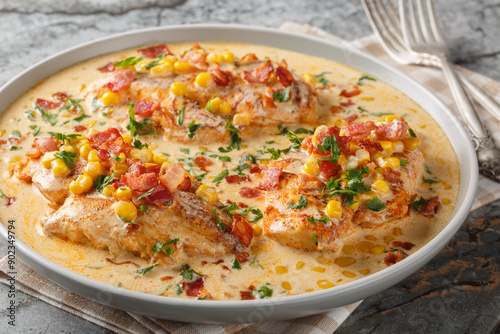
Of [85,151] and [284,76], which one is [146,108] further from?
[284,76]

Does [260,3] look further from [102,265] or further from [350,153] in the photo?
[102,265]

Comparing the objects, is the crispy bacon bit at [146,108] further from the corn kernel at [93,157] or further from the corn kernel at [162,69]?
the corn kernel at [93,157]

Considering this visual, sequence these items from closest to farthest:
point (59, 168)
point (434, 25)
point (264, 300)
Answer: point (264, 300) < point (59, 168) < point (434, 25)

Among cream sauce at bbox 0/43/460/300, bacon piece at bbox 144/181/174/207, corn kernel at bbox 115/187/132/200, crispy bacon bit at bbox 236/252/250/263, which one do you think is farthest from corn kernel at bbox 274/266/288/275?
corn kernel at bbox 115/187/132/200

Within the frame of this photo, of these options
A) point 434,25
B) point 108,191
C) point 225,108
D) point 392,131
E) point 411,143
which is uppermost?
point 434,25

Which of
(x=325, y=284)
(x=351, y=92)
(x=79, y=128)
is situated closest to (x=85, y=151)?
(x=79, y=128)

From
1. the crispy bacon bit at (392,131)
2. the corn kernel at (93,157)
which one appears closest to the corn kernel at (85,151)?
the corn kernel at (93,157)
